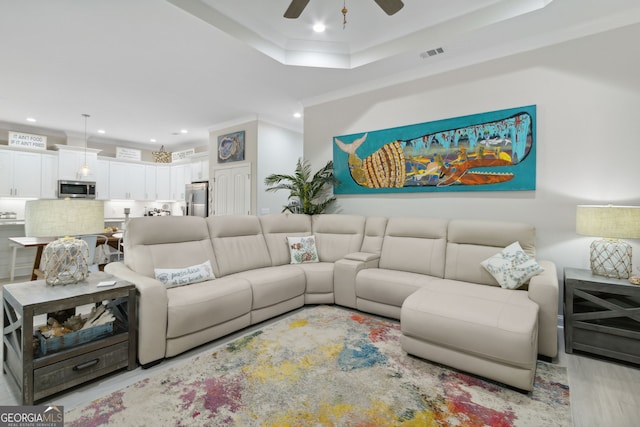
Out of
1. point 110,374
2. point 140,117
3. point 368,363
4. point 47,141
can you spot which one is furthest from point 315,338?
point 47,141

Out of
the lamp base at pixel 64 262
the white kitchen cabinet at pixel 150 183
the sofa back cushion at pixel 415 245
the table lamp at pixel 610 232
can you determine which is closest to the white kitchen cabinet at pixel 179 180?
the white kitchen cabinet at pixel 150 183

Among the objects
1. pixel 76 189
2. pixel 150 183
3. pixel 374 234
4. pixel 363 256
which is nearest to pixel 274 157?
pixel 374 234

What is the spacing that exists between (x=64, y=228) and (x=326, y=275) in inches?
91.3

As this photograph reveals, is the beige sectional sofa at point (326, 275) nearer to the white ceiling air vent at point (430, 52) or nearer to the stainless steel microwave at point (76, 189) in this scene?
the white ceiling air vent at point (430, 52)

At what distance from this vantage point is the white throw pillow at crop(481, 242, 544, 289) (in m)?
2.48

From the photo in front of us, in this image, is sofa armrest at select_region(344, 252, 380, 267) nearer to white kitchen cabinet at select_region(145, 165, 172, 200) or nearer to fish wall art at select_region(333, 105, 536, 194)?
fish wall art at select_region(333, 105, 536, 194)

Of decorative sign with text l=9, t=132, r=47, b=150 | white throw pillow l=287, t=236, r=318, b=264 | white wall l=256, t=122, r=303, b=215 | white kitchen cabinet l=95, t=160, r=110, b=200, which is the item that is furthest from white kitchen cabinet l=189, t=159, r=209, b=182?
white throw pillow l=287, t=236, r=318, b=264

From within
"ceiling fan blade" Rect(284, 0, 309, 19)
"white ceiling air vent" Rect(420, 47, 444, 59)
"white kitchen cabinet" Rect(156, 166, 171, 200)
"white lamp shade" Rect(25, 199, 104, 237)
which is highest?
"white ceiling air vent" Rect(420, 47, 444, 59)

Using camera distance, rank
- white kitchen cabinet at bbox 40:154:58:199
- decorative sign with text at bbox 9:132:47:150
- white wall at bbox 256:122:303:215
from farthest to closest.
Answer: white kitchen cabinet at bbox 40:154:58:199 → decorative sign with text at bbox 9:132:47:150 → white wall at bbox 256:122:303:215

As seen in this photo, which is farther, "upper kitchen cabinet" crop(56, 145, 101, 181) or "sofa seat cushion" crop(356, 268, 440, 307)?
"upper kitchen cabinet" crop(56, 145, 101, 181)

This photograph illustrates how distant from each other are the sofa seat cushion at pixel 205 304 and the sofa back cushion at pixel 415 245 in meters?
1.65

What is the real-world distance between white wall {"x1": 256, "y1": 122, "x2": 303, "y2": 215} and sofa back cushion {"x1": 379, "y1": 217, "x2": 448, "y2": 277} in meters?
2.66

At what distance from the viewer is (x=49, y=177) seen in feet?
20.0

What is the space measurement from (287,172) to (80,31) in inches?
143
